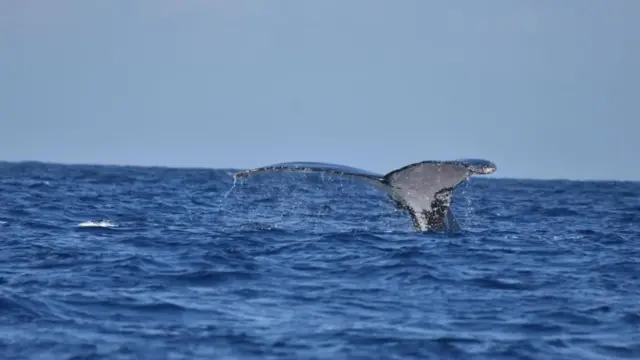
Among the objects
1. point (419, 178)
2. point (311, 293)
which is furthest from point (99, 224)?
point (311, 293)

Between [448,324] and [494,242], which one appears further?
[494,242]

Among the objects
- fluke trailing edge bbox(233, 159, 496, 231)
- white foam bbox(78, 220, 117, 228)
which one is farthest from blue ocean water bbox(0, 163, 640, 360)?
fluke trailing edge bbox(233, 159, 496, 231)

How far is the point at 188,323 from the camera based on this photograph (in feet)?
29.3

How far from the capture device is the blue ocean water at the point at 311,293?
328 inches

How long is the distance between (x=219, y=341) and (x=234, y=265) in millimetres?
3872

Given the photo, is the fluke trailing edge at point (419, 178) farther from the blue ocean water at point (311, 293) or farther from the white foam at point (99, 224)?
the white foam at point (99, 224)

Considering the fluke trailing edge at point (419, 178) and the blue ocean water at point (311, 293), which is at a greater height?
the fluke trailing edge at point (419, 178)

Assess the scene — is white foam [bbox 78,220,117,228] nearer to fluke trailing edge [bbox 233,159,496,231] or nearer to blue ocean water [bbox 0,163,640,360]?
blue ocean water [bbox 0,163,640,360]

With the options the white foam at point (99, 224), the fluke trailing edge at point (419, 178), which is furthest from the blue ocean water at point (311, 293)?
the fluke trailing edge at point (419, 178)

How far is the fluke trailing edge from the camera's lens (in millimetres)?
11719

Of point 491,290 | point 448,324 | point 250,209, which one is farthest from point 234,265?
point 250,209

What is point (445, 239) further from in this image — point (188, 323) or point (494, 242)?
point (188, 323)

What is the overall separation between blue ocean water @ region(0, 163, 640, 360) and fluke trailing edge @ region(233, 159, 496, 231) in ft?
1.79

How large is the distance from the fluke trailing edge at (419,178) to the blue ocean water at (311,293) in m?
0.55
